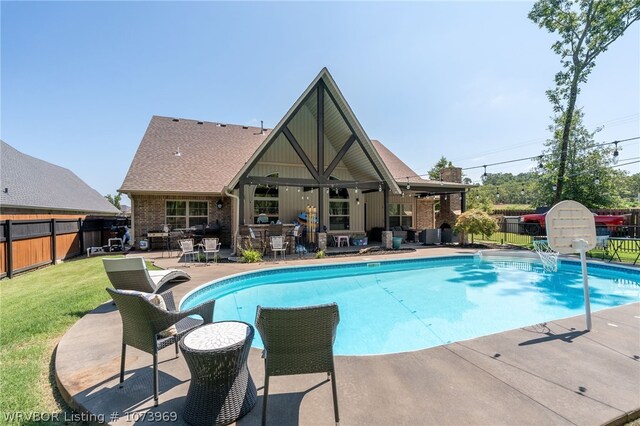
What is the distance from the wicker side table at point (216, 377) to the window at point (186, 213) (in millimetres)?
13332

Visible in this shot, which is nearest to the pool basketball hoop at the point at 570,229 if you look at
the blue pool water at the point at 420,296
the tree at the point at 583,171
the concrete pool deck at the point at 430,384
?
the concrete pool deck at the point at 430,384

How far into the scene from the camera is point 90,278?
7.95 metres

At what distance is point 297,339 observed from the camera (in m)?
2.32

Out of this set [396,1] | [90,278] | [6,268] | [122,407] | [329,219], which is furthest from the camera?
[329,219]

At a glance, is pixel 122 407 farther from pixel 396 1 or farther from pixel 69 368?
pixel 396 1

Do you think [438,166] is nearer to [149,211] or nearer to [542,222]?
[542,222]

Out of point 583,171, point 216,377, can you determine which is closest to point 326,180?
point 216,377

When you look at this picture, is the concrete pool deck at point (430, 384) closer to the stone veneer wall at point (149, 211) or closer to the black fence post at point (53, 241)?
the black fence post at point (53, 241)

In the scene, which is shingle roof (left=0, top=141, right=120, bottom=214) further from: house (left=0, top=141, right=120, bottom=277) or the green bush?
the green bush

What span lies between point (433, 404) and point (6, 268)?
1214cm

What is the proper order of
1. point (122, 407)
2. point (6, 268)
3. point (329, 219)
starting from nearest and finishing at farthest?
point (122, 407) → point (6, 268) → point (329, 219)

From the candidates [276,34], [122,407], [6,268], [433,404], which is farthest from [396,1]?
[6,268]

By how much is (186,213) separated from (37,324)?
1026cm

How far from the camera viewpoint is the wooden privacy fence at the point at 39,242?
337 inches
